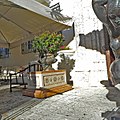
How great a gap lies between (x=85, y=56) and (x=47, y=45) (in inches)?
69.7

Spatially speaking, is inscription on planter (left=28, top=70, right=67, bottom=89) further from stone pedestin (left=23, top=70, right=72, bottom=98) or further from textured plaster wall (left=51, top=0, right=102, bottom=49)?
textured plaster wall (left=51, top=0, right=102, bottom=49)

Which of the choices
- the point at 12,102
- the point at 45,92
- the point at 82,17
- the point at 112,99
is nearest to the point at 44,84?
the point at 45,92

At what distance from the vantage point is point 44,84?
5414 mm

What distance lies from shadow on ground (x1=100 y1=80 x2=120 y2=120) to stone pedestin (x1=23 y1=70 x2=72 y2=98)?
154 cm

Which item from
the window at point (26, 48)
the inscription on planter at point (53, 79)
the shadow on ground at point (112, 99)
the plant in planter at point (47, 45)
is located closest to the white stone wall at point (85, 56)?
the shadow on ground at point (112, 99)

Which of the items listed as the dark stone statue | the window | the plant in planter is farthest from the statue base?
the window

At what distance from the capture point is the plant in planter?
611 cm

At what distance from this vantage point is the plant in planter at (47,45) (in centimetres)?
611

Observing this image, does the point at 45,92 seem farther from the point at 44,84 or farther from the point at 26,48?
the point at 26,48

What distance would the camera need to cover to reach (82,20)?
23.3 feet

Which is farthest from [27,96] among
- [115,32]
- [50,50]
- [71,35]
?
[115,32]

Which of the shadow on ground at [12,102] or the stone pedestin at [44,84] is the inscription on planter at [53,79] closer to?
the stone pedestin at [44,84]

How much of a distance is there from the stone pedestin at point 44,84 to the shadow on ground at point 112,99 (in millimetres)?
1541

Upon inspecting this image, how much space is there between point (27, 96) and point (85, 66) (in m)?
2.67
